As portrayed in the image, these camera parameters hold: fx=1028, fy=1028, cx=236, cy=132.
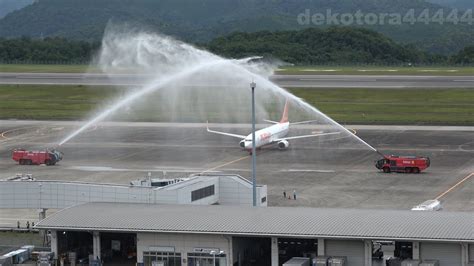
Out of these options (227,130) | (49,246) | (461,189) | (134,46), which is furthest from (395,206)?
(134,46)

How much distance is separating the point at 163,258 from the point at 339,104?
104 meters

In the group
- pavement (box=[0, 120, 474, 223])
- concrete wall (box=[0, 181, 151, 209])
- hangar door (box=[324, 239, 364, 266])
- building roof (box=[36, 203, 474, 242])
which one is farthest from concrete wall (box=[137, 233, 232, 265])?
pavement (box=[0, 120, 474, 223])

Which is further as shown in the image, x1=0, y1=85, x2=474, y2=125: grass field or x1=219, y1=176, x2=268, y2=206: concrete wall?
x1=0, y1=85, x2=474, y2=125: grass field

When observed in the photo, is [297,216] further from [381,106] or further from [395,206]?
[381,106]

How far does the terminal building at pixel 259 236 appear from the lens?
5369 cm

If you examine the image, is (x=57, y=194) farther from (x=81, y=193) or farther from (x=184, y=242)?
(x=184, y=242)

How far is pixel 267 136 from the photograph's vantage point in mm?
112250

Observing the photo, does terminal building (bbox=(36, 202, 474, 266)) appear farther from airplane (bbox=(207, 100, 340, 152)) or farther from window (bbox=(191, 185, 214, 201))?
airplane (bbox=(207, 100, 340, 152))

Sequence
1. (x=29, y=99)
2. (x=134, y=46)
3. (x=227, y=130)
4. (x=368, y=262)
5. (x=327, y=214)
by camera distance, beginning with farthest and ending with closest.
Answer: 1. (x=29, y=99)
2. (x=134, y=46)
3. (x=227, y=130)
4. (x=327, y=214)
5. (x=368, y=262)

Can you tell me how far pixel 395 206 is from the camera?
7800 cm

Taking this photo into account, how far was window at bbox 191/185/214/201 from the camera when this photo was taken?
69125 millimetres

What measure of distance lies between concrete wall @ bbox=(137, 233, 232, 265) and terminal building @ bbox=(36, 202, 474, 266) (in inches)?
2.1

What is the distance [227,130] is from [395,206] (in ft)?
172

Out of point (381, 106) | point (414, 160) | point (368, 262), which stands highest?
point (381, 106)
